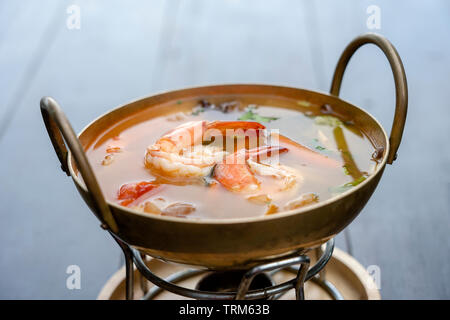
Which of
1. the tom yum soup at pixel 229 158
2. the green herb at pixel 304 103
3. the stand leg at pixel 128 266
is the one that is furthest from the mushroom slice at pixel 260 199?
the green herb at pixel 304 103

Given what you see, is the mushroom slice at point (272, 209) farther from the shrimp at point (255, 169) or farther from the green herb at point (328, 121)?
the green herb at point (328, 121)

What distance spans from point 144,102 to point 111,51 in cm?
256

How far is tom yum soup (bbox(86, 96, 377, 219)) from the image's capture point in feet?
3.88

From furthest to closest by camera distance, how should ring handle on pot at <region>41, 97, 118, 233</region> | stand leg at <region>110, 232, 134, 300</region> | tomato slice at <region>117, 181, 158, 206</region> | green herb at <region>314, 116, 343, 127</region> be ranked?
green herb at <region>314, 116, 343, 127</region> → stand leg at <region>110, 232, 134, 300</region> → tomato slice at <region>117, 181, 158, 206</region> → ring handle on pot at <region>41, 97, 118, 233</region>

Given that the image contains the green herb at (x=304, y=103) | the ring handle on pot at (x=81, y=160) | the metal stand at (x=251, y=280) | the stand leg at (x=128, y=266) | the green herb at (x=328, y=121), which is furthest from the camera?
the green herb at (x=304, y=103)

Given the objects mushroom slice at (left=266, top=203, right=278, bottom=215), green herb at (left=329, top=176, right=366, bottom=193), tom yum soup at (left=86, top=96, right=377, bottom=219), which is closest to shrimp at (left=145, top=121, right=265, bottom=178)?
tom yum soup at (left=86, top=96, right=377, bottom=219)

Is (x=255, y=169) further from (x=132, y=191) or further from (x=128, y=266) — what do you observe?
(x=128, y=266)

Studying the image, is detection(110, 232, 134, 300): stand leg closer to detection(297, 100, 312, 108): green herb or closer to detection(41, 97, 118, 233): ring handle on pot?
detection(41, 97, 118, 233): ring handle on pot

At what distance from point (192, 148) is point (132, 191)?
10.9 inches

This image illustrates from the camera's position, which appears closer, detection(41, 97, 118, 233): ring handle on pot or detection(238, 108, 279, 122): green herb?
detection(41, 97, 118, 233): ring handle on pot

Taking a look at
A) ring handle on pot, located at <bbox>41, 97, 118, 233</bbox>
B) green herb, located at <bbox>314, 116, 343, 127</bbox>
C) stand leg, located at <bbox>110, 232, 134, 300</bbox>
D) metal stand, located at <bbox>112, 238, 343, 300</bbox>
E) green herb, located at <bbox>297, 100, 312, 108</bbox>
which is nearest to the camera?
ring handle on pot, located at <bbox>41, 97, 118, 233</bbox>

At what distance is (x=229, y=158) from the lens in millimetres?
1299

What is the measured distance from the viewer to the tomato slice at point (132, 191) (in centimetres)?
121
